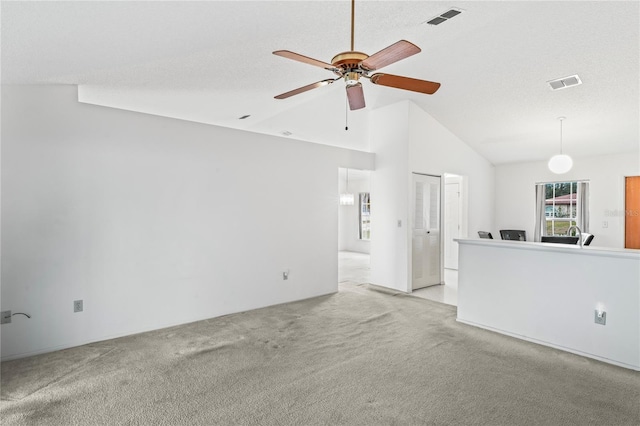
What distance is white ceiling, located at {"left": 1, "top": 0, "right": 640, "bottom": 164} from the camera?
2.42 metres

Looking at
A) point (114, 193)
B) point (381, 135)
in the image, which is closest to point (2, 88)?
point (114, 193)

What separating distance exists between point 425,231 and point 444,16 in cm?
359

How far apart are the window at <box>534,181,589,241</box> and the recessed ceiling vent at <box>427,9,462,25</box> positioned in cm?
533

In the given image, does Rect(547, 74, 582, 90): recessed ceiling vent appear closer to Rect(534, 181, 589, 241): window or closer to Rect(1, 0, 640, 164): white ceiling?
Rect(1, 0, 640, 164): white ceiling

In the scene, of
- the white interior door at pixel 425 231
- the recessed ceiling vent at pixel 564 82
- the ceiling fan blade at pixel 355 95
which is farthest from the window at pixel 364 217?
the ceiling fan blade at pixel 355 95

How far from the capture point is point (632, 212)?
6.13 meters

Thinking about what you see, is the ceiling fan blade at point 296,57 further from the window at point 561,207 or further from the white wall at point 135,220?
the window at point 561,207

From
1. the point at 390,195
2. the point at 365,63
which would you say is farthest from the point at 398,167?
the point at 365,63

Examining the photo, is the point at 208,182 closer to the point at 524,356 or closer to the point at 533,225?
the point at 524,356

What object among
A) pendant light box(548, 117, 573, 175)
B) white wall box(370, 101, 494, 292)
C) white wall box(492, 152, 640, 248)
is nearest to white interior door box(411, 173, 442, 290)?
white wall box(370, 101, 494, 292)

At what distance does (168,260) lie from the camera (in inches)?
159

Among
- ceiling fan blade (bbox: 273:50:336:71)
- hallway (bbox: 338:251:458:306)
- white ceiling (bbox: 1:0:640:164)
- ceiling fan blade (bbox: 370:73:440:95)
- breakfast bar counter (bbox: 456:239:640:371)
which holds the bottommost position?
hallway (bbox: 338:251:458:306)

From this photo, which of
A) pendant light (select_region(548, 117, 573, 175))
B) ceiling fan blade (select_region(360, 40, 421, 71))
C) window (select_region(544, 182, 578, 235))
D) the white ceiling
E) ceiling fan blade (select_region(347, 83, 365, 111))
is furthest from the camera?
window (select_region(544, 182, 578, 235))

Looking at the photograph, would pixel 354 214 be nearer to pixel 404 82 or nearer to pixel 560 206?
pixel 560 206
